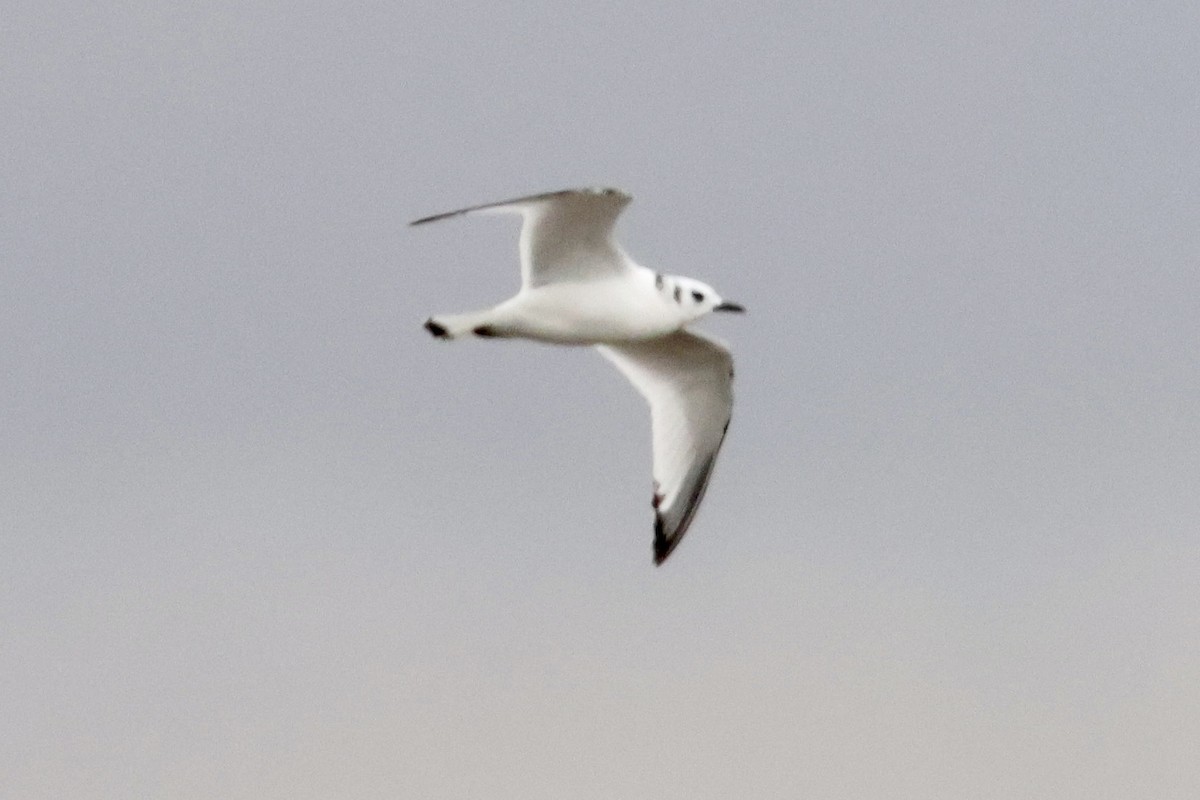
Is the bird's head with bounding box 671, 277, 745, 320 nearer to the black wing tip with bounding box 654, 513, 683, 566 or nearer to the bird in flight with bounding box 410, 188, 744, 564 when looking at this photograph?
the bird in flight with bounding box 410, 188, 744, 564

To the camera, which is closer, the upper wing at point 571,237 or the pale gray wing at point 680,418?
the upper wing at point 571,237

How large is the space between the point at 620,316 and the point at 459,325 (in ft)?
2.67

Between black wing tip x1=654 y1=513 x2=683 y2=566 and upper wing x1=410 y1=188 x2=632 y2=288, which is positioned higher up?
upper wing x1=410 y1=188 x2=632 y2=288

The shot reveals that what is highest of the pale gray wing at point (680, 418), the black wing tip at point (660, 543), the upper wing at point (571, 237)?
the upper wing at point (571, 237)

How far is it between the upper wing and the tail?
30 cm

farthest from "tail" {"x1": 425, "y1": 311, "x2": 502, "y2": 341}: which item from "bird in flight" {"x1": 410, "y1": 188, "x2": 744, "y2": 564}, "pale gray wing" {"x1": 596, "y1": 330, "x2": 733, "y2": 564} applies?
"pale gray wing" {"x1": 596, "y1": 330, "x2": 733, "y2": 564}

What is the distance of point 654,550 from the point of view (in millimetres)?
14000

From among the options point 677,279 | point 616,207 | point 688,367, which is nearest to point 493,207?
point 616,207

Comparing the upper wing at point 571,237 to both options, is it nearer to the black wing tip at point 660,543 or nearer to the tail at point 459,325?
the tail at point 459,325

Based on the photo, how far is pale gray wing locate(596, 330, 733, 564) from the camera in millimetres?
14133

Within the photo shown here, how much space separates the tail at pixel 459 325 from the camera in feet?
40.2

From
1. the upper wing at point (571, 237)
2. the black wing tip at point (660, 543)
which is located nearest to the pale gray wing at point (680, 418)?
the black wing tip at point (660, 543)

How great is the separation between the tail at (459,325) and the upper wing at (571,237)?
30 centimetres

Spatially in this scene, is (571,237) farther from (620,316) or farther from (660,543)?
(660,543)
